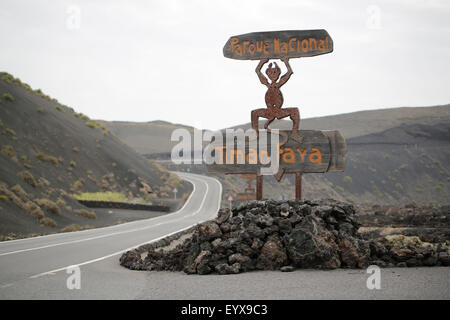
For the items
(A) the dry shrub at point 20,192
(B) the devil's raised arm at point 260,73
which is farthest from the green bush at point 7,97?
→ (B) the devil's raised arm at point 260,73

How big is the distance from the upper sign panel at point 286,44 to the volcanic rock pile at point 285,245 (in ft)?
10.5

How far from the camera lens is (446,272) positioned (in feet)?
22.1

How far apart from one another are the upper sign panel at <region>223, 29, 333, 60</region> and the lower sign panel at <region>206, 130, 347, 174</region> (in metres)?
1.68

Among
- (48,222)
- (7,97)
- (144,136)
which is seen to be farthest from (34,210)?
(144,136)

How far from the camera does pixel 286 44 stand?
9180 millimetres

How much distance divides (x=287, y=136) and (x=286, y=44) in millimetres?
1960

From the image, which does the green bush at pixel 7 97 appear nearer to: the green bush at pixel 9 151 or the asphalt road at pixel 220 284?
the green bush at pixel 9 151

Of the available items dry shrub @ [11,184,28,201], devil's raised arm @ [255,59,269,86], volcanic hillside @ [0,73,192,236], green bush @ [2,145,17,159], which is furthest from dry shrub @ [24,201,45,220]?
devil's raised arm @ [255,59,269,86]

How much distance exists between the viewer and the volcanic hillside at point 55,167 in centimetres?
2319

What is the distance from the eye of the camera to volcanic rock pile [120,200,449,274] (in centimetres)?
723

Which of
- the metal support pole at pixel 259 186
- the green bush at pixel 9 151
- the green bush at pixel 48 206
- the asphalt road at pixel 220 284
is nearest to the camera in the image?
the asphalt road at pixel 220 284

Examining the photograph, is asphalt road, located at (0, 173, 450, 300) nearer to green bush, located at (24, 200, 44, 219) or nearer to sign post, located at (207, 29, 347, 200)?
sign post, located at (207, 29, 347, 200)
